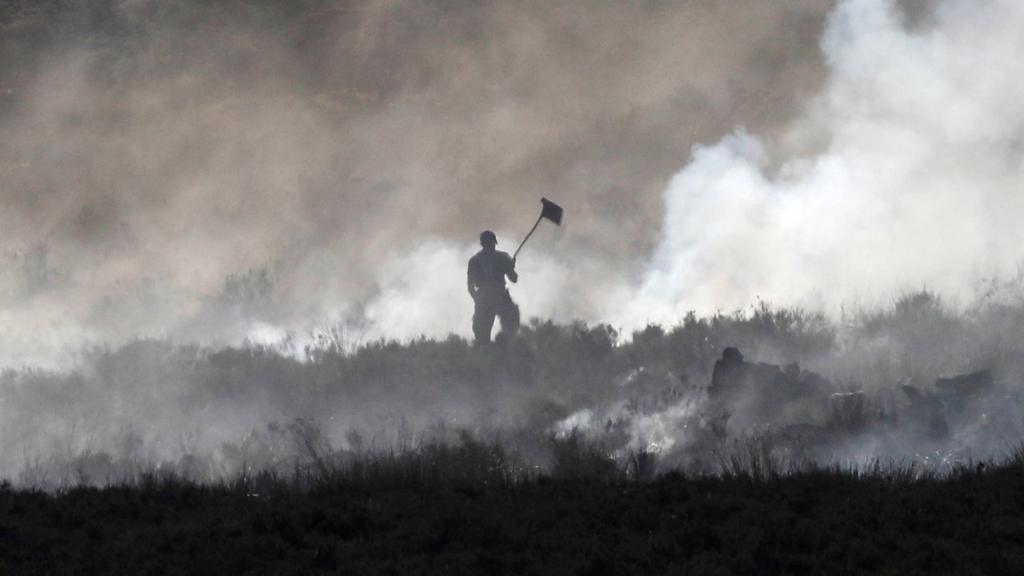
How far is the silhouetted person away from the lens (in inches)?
842

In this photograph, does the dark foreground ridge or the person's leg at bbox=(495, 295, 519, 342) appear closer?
the dark foreground ridge

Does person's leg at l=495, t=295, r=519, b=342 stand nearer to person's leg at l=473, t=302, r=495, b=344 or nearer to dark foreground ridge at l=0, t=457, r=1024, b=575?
person's leg at l=473, t=302, r=495, b=344

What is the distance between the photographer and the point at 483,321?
71.1ft

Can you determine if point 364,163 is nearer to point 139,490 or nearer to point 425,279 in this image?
point 425,279

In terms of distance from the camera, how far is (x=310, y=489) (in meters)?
10.9

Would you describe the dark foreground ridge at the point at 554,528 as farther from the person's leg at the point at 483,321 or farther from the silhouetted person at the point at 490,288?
the person's leg at the point at 483,321

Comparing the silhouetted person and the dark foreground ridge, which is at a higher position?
the silhouetted person

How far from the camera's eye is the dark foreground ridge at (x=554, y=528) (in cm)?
855

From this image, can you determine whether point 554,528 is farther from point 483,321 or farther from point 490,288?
point 483,321

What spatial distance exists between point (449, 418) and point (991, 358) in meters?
6.74

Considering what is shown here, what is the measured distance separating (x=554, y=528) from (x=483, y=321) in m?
12.5

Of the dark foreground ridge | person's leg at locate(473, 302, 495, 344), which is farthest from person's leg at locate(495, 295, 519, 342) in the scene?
the dark foreground ridge

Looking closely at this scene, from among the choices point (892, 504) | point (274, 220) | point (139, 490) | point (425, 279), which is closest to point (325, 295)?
point (425, 279)

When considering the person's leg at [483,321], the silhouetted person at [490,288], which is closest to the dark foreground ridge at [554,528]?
the silhouetted person at [490,288]
